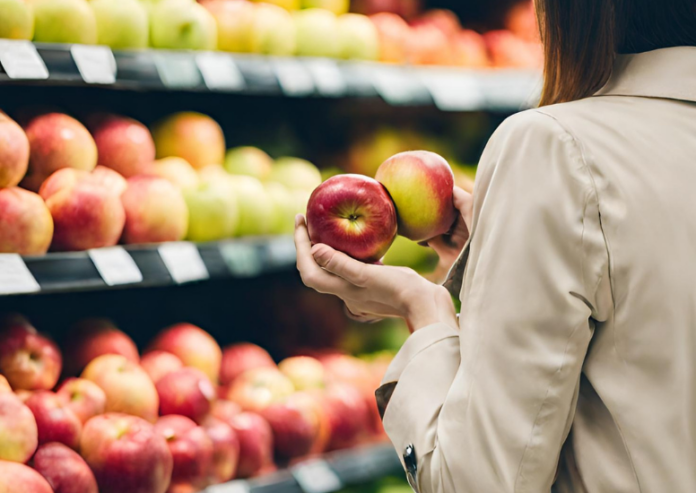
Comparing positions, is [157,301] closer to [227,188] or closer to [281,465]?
[227,188]

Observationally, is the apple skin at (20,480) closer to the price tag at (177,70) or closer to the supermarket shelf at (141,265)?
the supermarket shelf at (141,265)

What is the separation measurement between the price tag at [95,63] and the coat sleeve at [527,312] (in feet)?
3.38

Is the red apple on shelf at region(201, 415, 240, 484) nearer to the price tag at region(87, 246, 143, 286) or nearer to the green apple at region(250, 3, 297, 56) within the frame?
the price tag at region(87, 246, 143, 286)

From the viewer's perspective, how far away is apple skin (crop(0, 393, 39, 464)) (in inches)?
49.1

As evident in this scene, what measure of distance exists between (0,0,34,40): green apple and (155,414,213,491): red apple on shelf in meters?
0.81

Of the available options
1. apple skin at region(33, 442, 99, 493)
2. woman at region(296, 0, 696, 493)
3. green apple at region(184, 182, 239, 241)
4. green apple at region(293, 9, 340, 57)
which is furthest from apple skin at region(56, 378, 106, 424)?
green apple at region(293, 9, 340, 57)

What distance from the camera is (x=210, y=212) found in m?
1.77

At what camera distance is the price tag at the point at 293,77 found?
1847 millimetres

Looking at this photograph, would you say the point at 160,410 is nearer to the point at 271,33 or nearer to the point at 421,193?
the point at 421,193

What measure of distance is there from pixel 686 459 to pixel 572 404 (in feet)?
0.35

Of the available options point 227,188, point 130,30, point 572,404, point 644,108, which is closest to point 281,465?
point 227,188

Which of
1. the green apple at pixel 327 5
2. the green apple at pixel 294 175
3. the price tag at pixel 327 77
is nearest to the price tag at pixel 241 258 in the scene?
the green apple at pixel 294 175

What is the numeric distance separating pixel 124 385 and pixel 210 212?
45 cm

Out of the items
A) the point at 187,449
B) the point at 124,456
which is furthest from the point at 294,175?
the point at 124,456
